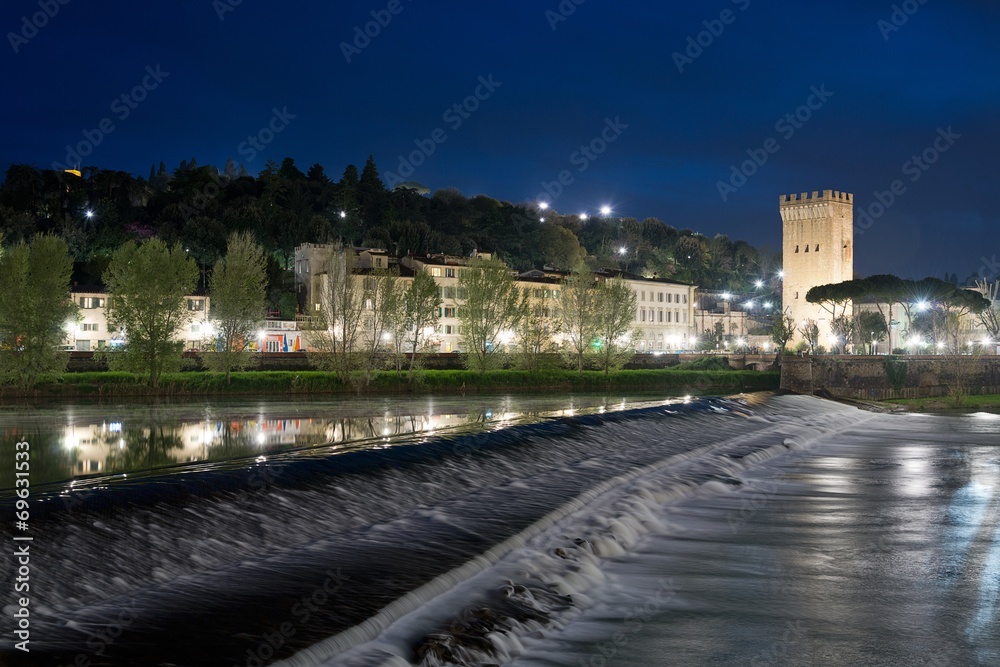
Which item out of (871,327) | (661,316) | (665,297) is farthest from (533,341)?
(871,327)

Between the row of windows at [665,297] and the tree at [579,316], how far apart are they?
27.7m

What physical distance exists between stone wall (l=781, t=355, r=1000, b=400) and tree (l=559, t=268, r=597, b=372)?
12225 millimetres

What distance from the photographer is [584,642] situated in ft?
28.8

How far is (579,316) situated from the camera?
6488 cm

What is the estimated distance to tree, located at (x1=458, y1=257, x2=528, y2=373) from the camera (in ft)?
196

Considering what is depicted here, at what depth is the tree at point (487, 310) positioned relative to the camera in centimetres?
5978

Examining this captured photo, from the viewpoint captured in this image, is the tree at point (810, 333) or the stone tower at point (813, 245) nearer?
the tree at point (810, 333)

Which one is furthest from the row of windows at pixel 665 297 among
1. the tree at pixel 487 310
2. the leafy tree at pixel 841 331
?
the tree at pixel 487 310

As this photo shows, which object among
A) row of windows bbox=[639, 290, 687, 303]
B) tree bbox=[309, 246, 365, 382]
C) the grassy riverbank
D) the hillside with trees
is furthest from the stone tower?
tree bbox=[309, 246, 365, 382]

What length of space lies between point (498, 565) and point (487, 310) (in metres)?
50.5

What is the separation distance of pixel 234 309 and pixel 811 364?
33.6 metres

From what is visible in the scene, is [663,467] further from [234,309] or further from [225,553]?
[234,309]

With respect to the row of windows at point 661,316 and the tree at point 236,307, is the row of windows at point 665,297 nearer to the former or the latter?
the row of windows at point 661,316

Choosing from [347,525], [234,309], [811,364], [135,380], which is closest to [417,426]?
[347,525]
